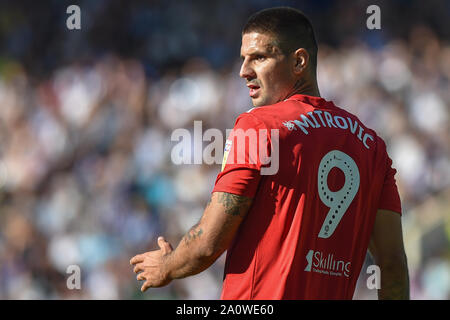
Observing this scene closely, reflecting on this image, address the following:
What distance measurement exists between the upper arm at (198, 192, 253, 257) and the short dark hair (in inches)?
24.4

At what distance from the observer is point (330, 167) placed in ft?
7.66

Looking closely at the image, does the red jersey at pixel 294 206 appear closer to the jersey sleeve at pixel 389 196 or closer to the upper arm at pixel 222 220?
the upper arm at pixel 222 220

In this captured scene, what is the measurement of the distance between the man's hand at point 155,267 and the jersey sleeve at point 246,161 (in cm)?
31

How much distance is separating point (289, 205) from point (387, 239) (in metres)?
0.49

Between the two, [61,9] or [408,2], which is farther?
[61,9]

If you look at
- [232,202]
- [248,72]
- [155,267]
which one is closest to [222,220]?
[232,202]

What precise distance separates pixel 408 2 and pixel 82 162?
14.9 feet

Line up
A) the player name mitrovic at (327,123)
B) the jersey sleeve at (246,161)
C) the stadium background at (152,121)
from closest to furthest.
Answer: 1. the jersey sleeve at (246,161)
2. the player name mitrovic at (327,123)
3. the stadium background at (152,121)

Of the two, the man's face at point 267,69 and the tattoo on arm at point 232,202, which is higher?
the man's face at point 267,69

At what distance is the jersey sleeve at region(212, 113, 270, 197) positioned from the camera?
86.9 inches

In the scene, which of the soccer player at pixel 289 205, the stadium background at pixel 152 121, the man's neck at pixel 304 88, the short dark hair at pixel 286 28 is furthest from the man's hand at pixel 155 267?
the stadium background at pixel 152 121

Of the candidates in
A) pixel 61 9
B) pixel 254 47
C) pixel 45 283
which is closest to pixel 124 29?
pixel 61 9

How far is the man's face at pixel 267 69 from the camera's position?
2516 millimetres
